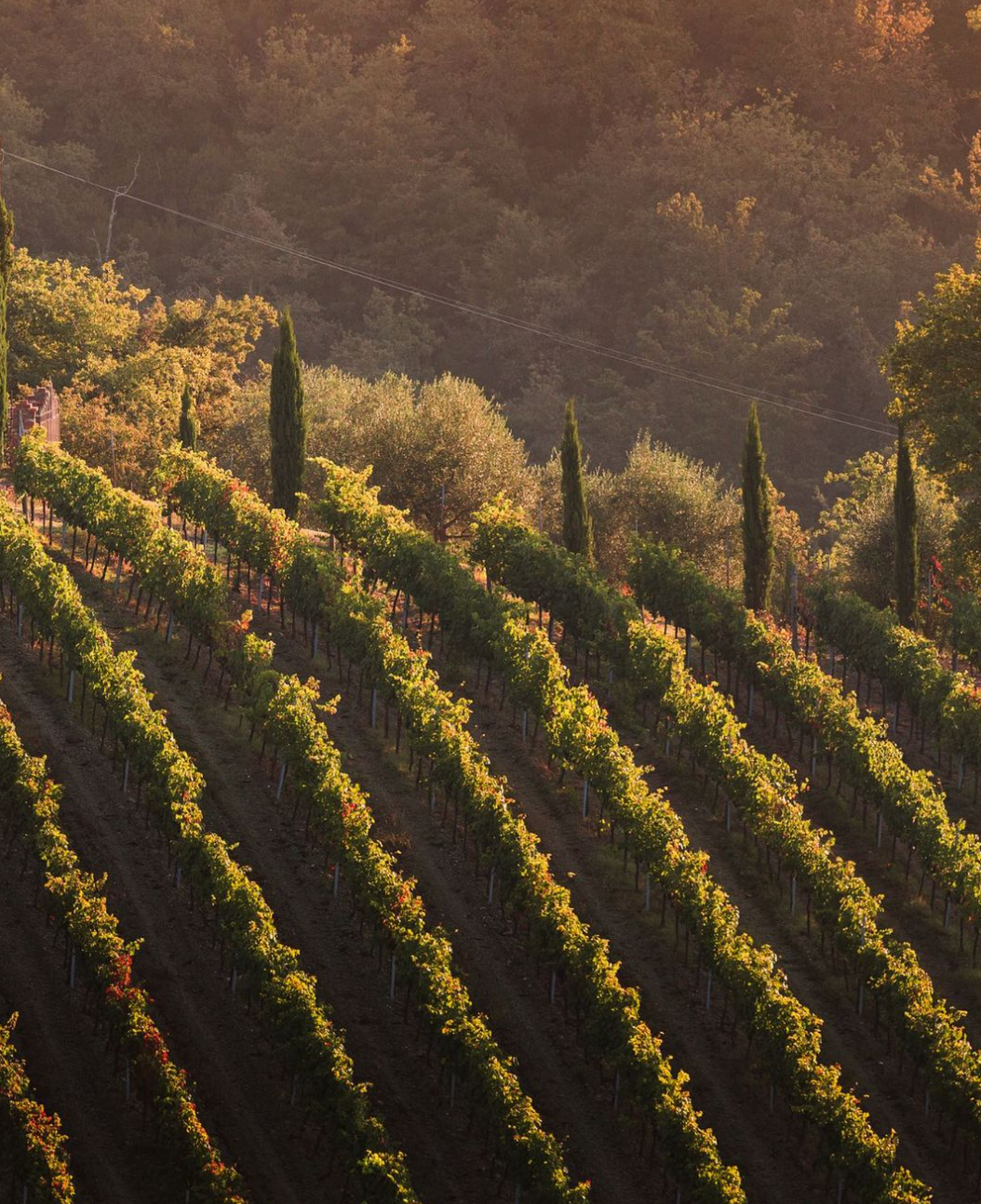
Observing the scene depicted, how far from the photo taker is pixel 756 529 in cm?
4997

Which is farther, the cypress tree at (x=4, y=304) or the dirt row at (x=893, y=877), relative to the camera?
the cypress tree at (x=4, y=304)

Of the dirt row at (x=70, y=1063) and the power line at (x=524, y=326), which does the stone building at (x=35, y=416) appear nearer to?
the dirt row at (x=70, y=1063)

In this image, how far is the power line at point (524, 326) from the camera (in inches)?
3393

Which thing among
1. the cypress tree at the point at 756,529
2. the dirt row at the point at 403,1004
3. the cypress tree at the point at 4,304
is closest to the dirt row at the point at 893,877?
the dirt row at the point at 403,1004

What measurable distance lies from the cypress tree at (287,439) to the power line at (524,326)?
38382 millimetres

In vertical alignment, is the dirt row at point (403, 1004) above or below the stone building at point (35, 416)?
below

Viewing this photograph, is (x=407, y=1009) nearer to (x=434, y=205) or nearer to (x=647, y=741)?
(x=647, y=741)

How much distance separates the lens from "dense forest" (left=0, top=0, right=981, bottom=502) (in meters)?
87.5

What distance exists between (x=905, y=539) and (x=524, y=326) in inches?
1817

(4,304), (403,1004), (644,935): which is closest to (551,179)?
(4,304)

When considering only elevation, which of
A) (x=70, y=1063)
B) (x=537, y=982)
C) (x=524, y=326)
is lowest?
(x=70, y=1063)

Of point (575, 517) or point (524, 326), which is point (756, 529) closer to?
point (575, 517)

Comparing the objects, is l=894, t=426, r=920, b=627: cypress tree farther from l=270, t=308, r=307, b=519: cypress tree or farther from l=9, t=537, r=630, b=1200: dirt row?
l=9, t=537, r=630, b=1200: dirt row

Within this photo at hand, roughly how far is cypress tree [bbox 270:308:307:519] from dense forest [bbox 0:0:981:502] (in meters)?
37.2
